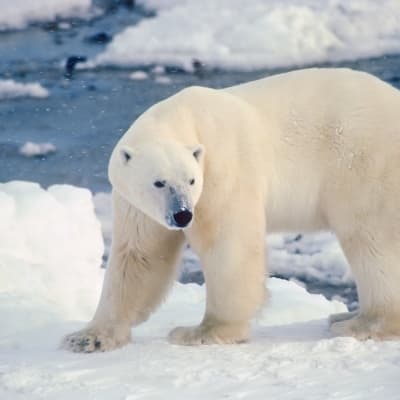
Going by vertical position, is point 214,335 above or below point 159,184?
below

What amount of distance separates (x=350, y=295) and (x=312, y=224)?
352 centimetres

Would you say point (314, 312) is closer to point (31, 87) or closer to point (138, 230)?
point (138, 230)

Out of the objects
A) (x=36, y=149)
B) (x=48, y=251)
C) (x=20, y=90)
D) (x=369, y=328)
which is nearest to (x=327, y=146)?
(x=369, y=328)

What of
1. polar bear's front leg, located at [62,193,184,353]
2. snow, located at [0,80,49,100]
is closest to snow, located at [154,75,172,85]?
snow, located at [0,80,49,100]

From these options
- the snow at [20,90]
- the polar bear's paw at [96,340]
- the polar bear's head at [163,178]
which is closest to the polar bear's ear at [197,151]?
the polar bear's head at [163,178]

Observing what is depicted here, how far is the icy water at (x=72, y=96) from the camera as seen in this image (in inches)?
336

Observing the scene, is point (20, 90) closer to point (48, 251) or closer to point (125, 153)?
point (48, 251)

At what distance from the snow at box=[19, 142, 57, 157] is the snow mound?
4.45ft

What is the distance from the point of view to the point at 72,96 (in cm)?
895

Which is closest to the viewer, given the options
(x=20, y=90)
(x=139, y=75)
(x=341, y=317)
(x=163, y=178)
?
(x=163, y=178)

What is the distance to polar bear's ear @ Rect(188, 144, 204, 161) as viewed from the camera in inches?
128

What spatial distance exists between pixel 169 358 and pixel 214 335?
0.36m

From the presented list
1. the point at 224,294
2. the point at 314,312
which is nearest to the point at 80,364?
the point at 224,294

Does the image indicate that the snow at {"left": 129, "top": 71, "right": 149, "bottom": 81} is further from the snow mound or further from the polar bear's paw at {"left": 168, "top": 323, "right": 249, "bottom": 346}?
the polar bear's paw at {"left": 168, "top": 323, "right": 249, "bottom": 346}
